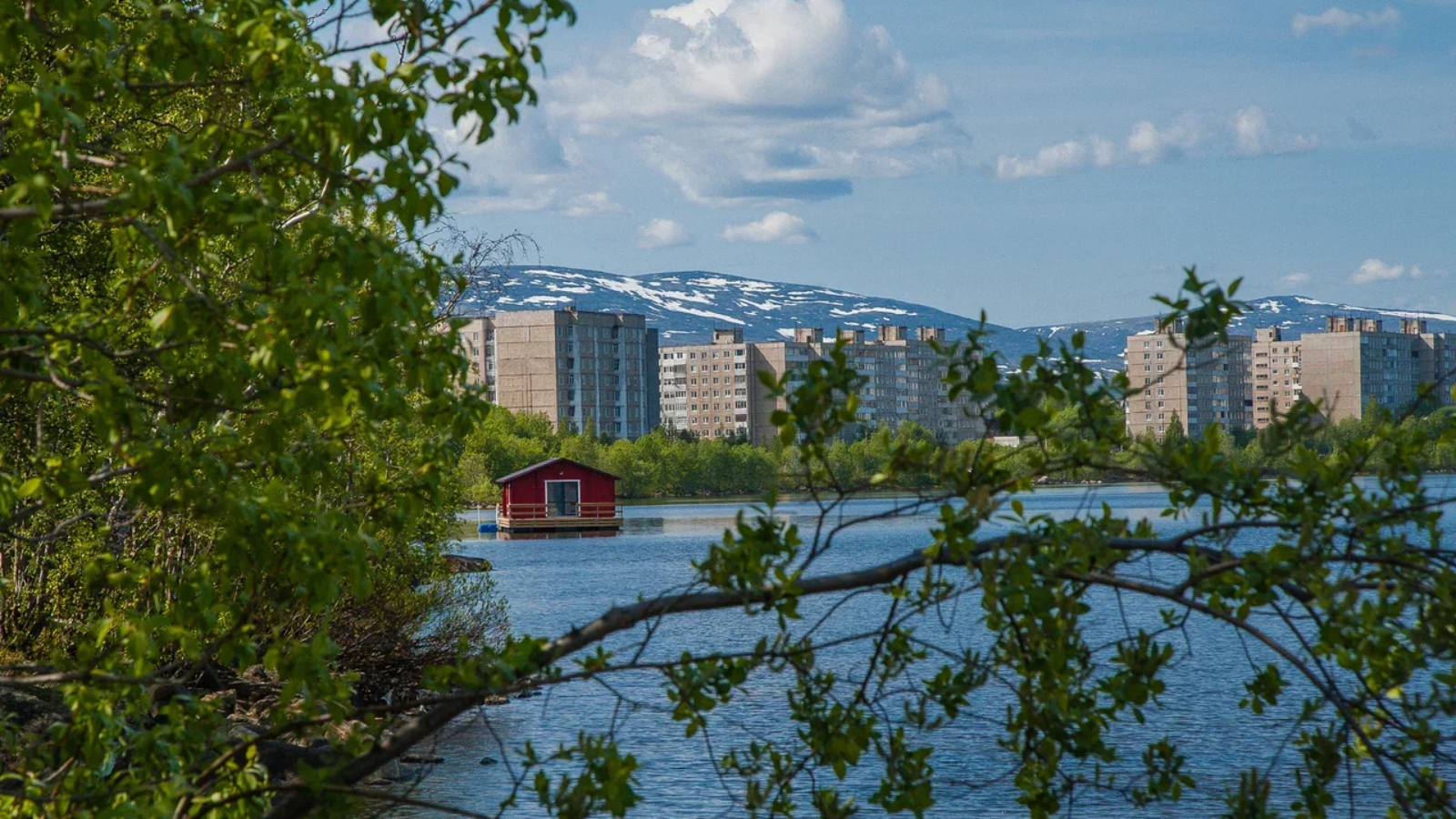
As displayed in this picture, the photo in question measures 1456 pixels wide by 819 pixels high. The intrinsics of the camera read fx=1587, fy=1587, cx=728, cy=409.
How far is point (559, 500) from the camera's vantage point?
3275 inches

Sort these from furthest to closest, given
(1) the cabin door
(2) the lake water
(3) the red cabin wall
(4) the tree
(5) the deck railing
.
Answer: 1. (3) the red cabin wall
2. (1) the cabin door
3. (5) the deck railing
4. (2) the lake water
5. (4) the tree

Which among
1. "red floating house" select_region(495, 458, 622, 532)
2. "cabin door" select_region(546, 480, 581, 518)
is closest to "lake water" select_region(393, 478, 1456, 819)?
"red floating house" select_region(495, 458, 622, 532)

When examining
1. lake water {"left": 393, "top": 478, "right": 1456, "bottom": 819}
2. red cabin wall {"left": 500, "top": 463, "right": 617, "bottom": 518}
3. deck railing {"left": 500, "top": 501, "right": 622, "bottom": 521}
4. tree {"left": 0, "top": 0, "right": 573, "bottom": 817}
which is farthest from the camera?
red cabin wall {"left": 500, "top": 463, "right": 617, "bottom": 518}

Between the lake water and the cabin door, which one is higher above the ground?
the cabin door

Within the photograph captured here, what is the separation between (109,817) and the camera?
4.20 metres

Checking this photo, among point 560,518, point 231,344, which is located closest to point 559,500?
point 560,518

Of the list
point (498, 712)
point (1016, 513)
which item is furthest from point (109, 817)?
point (498, 712)

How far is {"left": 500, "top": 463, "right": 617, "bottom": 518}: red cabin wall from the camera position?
271 ft

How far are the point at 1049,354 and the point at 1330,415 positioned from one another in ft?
2.47

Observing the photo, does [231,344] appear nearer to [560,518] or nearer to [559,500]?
[560,518]

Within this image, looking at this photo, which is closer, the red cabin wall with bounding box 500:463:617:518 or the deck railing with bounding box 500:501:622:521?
the deck railing with bounding box 500:501:622:521

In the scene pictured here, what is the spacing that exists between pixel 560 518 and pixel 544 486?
2.38 meters

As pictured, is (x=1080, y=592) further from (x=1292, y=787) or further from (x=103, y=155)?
(x=1292, y=787)

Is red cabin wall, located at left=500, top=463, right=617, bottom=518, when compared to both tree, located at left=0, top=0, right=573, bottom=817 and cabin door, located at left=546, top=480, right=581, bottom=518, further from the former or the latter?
tree, located at left=0, top=0, right=573, bottom=817
